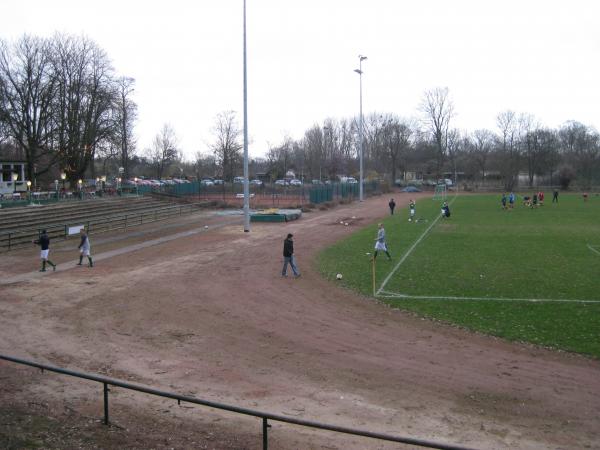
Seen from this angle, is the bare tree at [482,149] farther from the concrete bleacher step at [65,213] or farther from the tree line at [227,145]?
the concrete bleacher step at [65,213]

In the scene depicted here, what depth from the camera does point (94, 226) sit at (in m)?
36.7

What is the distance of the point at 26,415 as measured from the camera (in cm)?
725

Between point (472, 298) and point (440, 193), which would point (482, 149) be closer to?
point (440, 193)

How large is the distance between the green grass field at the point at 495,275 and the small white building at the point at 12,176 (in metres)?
34.5

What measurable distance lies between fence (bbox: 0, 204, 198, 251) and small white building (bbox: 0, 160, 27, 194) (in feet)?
46.8

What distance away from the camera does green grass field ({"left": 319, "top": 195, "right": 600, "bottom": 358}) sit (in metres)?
12.6

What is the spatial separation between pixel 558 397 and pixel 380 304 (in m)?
6.69

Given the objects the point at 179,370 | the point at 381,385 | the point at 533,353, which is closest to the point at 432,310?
the point at 533,353

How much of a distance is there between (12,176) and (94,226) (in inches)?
669

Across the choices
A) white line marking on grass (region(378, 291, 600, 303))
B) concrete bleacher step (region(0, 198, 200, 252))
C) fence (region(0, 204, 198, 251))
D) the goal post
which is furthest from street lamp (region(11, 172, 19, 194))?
the goal post

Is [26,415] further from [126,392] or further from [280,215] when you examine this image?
[280,215]

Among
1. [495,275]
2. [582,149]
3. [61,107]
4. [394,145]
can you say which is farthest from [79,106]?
[582,149]

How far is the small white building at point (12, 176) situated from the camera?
157 feet

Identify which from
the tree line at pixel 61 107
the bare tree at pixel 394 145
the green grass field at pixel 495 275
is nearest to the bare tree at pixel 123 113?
the tree line at pixel 61 107
